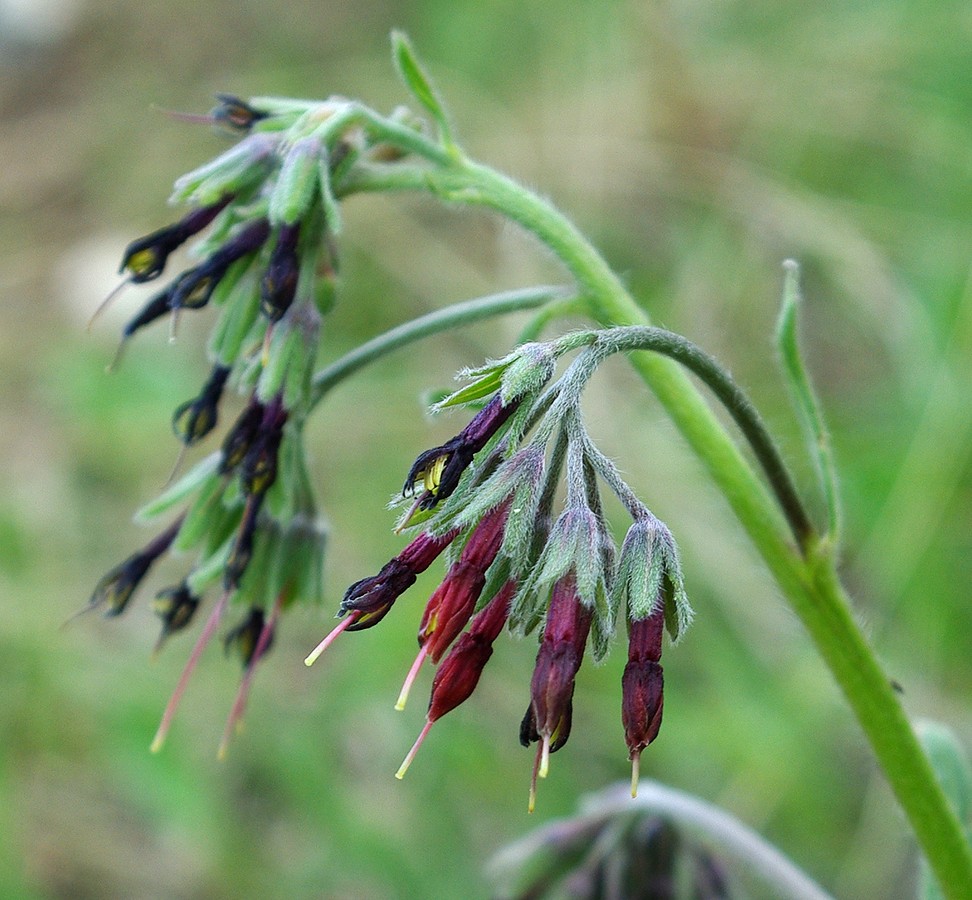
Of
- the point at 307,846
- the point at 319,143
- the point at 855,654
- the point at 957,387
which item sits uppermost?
the point at 319,143

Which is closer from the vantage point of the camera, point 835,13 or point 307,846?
point 307,846

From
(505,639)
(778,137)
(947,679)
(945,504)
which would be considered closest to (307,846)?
(505,639)

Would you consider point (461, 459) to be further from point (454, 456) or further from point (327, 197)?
point (327, 197)

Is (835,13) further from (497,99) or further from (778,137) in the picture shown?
(497,99)

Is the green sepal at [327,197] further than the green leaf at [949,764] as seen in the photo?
No

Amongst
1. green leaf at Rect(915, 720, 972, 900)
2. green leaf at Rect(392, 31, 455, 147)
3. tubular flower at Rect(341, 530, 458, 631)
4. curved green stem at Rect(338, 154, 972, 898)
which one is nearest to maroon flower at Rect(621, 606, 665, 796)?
tubular flower at Rect(341, 530, 458, 631)

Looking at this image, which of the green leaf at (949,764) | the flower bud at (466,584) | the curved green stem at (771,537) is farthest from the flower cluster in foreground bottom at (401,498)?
the green leaf at (949,764)

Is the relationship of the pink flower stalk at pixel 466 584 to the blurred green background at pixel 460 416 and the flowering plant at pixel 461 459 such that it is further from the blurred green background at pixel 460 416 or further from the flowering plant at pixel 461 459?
the blurred green background at pixel 460 416

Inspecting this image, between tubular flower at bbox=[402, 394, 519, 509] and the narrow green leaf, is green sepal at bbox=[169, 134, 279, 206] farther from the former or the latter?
the narrow green leaf
